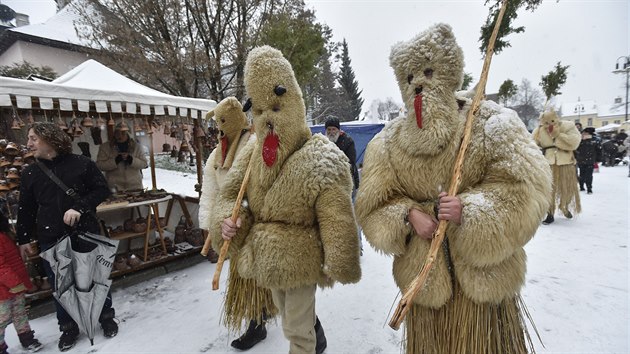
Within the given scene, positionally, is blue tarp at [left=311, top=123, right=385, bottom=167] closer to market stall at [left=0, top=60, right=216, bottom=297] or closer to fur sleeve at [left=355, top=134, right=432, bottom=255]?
market stall at [left=0, top=60, right=216, bottom=297]

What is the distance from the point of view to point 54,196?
8.05 ft

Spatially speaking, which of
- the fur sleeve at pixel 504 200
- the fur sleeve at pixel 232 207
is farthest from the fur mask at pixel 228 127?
the fur sleeve at pixel 504 200

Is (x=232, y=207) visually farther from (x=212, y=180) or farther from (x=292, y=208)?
(x=212, y=180)

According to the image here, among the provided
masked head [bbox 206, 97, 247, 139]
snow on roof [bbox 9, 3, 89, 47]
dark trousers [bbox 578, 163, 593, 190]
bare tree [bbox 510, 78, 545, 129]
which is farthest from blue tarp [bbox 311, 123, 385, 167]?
bare tree [bbox 510, 78, 545, 129]

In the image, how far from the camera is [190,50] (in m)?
8.23

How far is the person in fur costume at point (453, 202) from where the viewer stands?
1.25m

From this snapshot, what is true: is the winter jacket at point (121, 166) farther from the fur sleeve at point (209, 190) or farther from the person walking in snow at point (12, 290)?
the fur sleeve at point (209, 190)

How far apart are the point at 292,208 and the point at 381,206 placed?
1.74 feet

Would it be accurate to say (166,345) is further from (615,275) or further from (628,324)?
(615,275)

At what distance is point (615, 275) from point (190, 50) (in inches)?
373

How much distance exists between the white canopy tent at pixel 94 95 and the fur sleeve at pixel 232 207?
7.44 ft

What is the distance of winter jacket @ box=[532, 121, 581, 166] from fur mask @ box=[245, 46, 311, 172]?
18.0 ft

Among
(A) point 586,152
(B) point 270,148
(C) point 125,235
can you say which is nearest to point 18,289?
(C) point 125,235

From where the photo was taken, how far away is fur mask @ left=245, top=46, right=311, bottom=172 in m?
1.76
